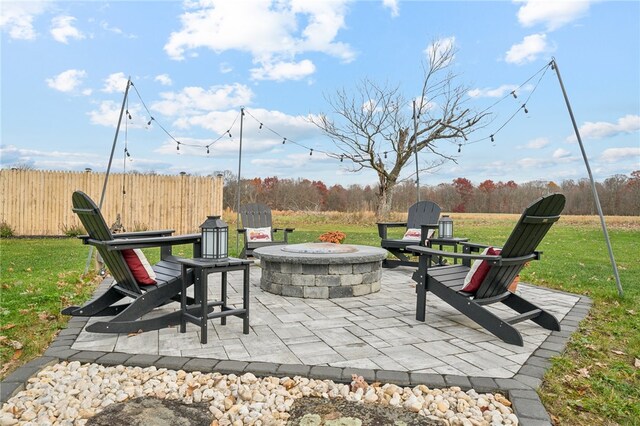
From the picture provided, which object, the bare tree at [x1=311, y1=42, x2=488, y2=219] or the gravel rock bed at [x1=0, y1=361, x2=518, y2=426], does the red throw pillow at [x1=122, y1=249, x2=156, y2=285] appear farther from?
the bare tree at [x1=311, y1=42, x2=488, y2=219]

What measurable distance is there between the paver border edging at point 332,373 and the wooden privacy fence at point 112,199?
960 centimetres

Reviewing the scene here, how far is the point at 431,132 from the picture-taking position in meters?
16.2

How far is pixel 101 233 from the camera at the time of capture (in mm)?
3029

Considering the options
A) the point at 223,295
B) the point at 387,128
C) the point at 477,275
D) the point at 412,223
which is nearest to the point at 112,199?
the point at 412,223

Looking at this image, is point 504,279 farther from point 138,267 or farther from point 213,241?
point 138,267

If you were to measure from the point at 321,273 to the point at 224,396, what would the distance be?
2.21 meters

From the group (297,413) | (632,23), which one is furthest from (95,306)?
(632,23)

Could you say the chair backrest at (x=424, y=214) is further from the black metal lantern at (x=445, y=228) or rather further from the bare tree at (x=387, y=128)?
the bare tree at (x=387, y=128)

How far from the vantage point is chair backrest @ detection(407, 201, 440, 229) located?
241 inches

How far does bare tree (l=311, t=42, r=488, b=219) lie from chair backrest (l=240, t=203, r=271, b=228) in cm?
958

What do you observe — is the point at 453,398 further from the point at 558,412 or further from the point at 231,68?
the point at 231,68

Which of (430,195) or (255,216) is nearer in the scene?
(255,216)

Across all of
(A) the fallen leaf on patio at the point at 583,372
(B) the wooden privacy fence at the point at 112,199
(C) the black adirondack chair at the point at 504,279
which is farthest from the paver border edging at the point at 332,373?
(B) the wooden privacy fence at the point at 112,199

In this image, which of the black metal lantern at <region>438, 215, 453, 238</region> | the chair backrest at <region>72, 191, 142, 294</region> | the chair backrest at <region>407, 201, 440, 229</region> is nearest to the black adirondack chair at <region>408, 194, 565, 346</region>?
the black metal lantern at <region>438, 215, 453, 238</region>
